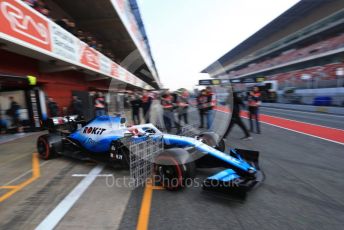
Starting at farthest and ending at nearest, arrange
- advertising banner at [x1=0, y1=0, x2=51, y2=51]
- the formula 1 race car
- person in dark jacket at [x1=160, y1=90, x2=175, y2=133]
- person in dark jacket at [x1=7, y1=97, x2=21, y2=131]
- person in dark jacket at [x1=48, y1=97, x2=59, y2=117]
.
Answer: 1. person in dark jacket at [x1=48, y1=97, x2=59, y2=117]
2. person in dark jacket at [x1=7, y1=97, x2=21, y2=131]
3. person in dark jacket at [x1=160, y1=90, x2=175, y2=133]
4. advertising banner at [x1=0, y1=0, x2=51, y2=51]
5. the formula 1 race car

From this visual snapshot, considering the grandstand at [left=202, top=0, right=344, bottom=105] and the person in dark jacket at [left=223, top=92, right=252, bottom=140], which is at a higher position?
the grandstand at [left=202, top=0, right=344, bottom=105]

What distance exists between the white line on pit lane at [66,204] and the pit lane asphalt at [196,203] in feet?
0.24

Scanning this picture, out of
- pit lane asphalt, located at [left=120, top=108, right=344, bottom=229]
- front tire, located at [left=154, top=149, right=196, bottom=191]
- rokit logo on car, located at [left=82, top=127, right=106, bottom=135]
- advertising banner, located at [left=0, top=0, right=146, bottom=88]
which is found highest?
advertising banner, located at [left=0, top=0, right=146, bottom=88]

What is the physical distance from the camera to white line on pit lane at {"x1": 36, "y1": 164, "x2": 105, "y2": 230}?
2.56 meters

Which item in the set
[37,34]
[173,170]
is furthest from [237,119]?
[37,34]

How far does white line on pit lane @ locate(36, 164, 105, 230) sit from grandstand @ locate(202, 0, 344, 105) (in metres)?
18.1

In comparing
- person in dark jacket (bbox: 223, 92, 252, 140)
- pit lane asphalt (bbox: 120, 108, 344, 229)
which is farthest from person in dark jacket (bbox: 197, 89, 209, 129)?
pit lane asphalt (bbox: 120, 108, 344, 229)

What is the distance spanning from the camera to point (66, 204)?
3.04m

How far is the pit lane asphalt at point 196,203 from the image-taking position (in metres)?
2.56

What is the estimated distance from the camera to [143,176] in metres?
3.62

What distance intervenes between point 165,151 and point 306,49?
37.7 metres

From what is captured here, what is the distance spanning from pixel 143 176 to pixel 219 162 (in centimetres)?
120

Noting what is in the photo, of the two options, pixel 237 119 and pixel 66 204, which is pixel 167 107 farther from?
pixel 66 204

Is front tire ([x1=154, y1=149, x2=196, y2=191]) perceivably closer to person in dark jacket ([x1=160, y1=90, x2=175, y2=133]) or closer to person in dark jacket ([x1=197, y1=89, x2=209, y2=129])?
person in dark jacket ([x1=160, y1=90, x2=175, y2=133])
